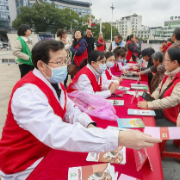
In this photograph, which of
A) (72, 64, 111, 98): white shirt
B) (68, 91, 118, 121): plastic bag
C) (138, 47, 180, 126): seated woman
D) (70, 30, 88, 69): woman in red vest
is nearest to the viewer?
(68, 91, 118, 121): plastic bag

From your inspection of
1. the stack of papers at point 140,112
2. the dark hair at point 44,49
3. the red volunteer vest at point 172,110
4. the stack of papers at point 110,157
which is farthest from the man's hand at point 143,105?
the dark hair at point 44,49

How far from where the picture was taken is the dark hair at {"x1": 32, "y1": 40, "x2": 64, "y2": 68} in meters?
1.06

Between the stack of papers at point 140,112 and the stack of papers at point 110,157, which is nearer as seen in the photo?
the stack of papers at point 110,157

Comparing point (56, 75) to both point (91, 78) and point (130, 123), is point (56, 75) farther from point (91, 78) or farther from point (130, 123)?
point (91, 78)

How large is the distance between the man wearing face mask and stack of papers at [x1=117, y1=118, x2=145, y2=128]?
0.32 metres

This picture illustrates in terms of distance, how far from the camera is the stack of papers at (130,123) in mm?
1369

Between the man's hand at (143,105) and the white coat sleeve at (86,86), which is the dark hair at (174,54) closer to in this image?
the man's hand at (143,105)

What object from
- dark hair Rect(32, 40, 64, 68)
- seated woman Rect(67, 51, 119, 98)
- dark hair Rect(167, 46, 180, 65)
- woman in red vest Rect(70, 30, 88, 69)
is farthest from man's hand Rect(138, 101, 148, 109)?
woman in red vest Rect(70, 30, 88, 69)

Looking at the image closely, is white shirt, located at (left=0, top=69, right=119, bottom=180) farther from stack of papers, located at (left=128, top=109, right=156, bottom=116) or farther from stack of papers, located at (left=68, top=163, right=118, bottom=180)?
stack of papers, located at (left=128, top=109, right=156, bottom=116)

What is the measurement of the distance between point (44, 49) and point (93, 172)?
80 centimetres

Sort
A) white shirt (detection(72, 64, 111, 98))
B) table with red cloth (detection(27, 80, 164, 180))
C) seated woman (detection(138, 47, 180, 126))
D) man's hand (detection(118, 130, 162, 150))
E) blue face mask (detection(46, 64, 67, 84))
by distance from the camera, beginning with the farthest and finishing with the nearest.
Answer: white shirt (detection(72, 64, 111, 98)) → seated woman (detection(138, 47, 180, 126)) → blue face mask (detection(46, 64, 67, 84)) → table with red cloth (detection(27, 80, 164, 180)) → man's hand (detection(118, 130, 162, 150))

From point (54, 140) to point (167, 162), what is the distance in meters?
1.65

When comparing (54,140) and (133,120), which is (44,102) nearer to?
(54,140)

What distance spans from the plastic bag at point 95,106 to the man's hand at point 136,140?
27.2 inches
